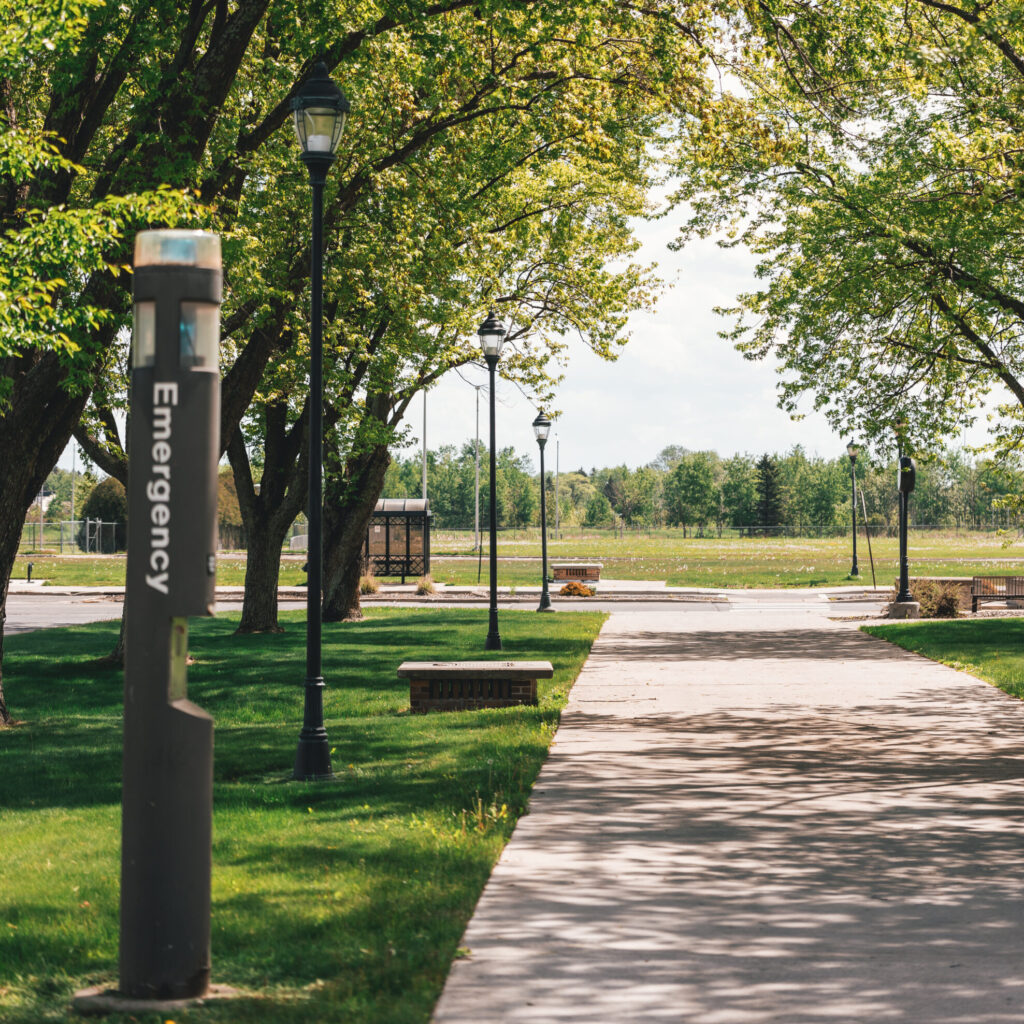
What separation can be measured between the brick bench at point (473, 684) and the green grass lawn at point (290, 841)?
318 mm

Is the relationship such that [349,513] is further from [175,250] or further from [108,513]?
[108,513]

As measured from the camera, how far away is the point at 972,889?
6191 millimetres

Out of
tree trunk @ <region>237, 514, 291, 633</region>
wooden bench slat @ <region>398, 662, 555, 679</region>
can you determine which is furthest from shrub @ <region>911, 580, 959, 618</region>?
wooden bench slat @ <region>398, 662, 555, 679</region>

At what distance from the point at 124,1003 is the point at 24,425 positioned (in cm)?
882

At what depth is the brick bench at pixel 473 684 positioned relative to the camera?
12.7 meters

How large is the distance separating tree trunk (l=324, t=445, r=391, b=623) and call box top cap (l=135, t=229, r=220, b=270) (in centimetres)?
2010

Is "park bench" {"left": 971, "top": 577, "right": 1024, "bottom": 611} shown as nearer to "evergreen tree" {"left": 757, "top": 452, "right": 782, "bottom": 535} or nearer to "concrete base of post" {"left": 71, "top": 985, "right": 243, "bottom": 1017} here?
"concrete base of post" {"left": 71, "top": 985, "right": 243, "bottom": 1017}

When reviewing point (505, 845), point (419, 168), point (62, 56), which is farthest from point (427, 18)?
point (505, 845)

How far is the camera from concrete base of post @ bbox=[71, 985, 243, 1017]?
430 cm

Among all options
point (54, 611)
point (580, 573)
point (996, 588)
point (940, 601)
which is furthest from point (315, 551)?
point (580, 573)

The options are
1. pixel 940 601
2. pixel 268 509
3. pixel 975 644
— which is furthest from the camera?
pixel 940 601

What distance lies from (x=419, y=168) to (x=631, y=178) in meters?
4.95

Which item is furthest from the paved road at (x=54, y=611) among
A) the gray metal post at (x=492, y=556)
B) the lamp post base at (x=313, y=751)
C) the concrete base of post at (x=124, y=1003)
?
the concrete base of post at (x=124, y=1003)

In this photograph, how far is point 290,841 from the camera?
7.07 metres
